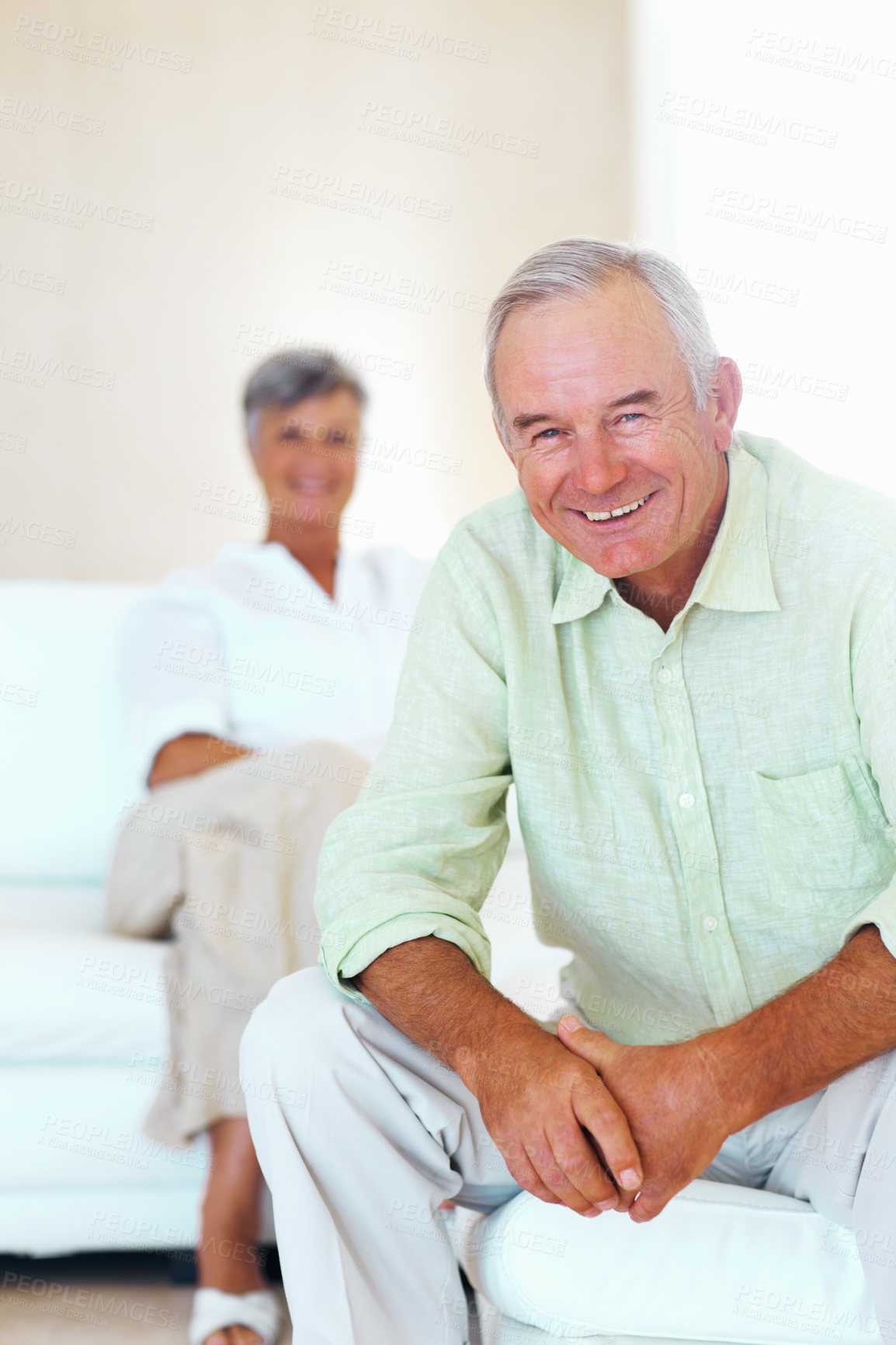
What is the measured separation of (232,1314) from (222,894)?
514 mm

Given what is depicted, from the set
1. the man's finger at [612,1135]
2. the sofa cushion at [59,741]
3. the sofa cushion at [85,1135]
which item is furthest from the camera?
the sofa cushion at [59,741]

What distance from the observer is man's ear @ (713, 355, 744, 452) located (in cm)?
116

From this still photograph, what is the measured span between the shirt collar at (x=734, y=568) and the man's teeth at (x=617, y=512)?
70 millimetres

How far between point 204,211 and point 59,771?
6.76 ft

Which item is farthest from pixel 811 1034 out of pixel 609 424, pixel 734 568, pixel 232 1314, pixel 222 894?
pixel 222 894

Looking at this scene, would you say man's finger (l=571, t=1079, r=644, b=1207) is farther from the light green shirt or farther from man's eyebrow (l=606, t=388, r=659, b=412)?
man's eyebrow (l=606, t=388, r=659, b=412)

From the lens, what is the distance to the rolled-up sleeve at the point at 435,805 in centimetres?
107

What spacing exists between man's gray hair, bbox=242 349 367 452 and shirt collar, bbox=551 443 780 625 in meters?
1.10

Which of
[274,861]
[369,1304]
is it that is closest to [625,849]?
[369,1304]

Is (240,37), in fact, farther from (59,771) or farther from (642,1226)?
(642,1226)

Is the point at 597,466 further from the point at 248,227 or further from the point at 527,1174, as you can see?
the point at 248,227

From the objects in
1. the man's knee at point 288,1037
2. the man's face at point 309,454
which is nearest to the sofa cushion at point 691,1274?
the man's knee at point 288,1037

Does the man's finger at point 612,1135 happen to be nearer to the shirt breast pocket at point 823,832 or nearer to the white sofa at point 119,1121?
the white sofa at point 119,1121

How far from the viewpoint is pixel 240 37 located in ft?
11.8
